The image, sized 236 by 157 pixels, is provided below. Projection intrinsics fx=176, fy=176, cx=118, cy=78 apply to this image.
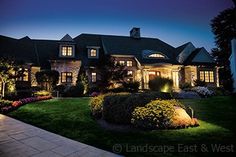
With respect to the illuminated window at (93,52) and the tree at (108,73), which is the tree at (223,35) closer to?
the tree at (108,73)

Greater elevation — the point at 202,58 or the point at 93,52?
the point at 93,52

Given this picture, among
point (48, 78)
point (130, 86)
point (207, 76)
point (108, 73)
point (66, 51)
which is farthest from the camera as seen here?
point (207, 76)

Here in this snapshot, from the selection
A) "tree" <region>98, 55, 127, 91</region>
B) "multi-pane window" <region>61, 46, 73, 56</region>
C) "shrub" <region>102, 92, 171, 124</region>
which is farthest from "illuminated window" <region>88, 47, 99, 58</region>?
"shrub" <region>102, 92, 171, 124</region>

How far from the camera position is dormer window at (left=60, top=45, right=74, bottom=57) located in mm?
24062

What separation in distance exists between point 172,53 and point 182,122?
23301mm

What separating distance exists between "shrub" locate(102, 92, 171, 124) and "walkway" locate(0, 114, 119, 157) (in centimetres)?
235

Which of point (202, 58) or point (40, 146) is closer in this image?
point (40, 146)

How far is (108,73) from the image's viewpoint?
1877 centimetres

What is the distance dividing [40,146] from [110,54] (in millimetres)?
19492

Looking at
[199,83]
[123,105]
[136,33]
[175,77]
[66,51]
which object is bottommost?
[123,105]

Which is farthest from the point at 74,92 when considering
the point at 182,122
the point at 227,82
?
the point at 227,82

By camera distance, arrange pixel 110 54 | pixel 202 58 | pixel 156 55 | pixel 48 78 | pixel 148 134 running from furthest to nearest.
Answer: pixel 202 58
pixel 156 55
pixel 110 54
pixel 48 78
pixel 148 134

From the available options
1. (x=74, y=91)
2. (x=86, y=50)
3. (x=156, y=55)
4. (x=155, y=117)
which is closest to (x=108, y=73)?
(x=74, y=91)

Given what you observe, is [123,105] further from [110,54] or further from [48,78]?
[110,54]
